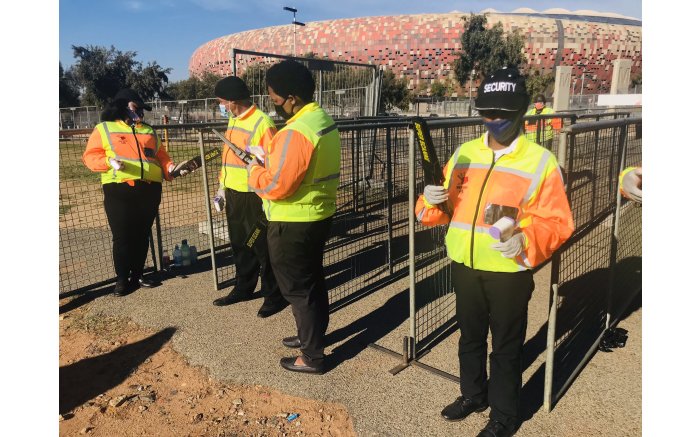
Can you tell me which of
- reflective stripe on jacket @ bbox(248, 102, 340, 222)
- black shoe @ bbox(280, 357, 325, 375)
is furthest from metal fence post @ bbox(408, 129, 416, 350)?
black shoe @ bbox(280, 357, 325, 375)

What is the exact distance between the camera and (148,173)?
16.4 ft

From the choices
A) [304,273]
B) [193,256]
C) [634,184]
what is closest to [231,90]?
[304,273]

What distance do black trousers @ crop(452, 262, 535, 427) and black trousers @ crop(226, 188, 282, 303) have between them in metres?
2.34

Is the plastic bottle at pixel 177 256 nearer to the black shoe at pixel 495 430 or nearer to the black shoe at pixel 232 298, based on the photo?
the black shoe at pixel 232 298

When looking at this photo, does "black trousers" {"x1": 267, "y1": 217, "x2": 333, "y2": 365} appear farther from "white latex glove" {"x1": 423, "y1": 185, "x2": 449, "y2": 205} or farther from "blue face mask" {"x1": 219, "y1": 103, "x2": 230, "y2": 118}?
"blue face mask" {"x1": 219, "y1": 103, "x2": 230, "y2": 118}

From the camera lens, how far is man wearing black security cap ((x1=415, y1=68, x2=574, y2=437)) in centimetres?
242

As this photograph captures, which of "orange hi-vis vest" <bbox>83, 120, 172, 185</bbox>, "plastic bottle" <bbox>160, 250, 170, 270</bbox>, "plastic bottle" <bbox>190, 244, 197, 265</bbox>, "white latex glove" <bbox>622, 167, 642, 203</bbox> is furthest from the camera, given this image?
"plastic bottle" <bbox>190, 244, 197, 265</bbox>

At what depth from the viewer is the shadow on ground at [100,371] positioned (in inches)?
135

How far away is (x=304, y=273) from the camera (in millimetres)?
3490

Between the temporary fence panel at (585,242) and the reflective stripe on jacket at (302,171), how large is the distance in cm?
155

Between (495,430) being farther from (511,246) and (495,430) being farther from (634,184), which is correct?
(634,184)

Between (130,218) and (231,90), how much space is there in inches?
72.2

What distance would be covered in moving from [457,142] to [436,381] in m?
2.45

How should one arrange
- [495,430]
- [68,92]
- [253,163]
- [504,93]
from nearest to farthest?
1. [504,93]
2. [495,430]
3. [253,163]
4. [68,92]
